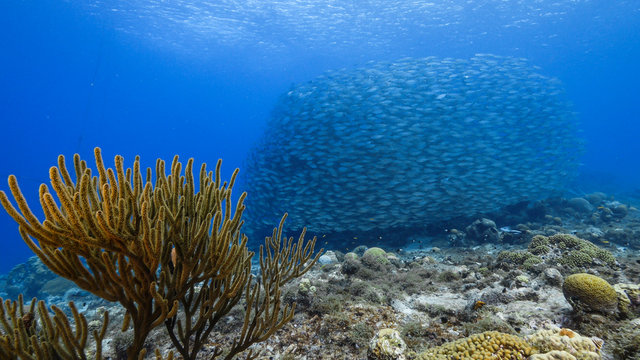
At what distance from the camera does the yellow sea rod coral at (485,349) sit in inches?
103

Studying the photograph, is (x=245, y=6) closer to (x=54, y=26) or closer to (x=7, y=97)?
(x=54, y=26)

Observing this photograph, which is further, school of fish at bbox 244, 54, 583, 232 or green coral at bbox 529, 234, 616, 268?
school of fish at bbox 244, 54, 583, 232

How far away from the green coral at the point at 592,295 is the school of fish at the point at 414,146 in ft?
24.3

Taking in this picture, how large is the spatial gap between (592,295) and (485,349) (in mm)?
2117

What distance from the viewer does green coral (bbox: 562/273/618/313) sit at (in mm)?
3520

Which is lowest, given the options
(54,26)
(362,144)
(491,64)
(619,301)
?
(619,301)

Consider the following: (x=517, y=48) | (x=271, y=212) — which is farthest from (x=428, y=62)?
(x=517, y=48)

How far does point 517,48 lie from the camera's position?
142 feet

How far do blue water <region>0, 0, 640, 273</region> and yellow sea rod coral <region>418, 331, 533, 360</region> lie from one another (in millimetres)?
21012

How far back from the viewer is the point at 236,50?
43156 mm

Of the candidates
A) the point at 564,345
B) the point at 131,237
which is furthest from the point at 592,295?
the point at 131,237

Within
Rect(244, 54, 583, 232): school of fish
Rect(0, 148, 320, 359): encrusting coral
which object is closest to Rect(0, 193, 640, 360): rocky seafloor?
Rect(0, 148, 320, 359): encrusting coral

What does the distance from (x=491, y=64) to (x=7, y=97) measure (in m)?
101

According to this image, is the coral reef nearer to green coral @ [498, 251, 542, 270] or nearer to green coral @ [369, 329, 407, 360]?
green coral @ [498, 251, 542, 270]
